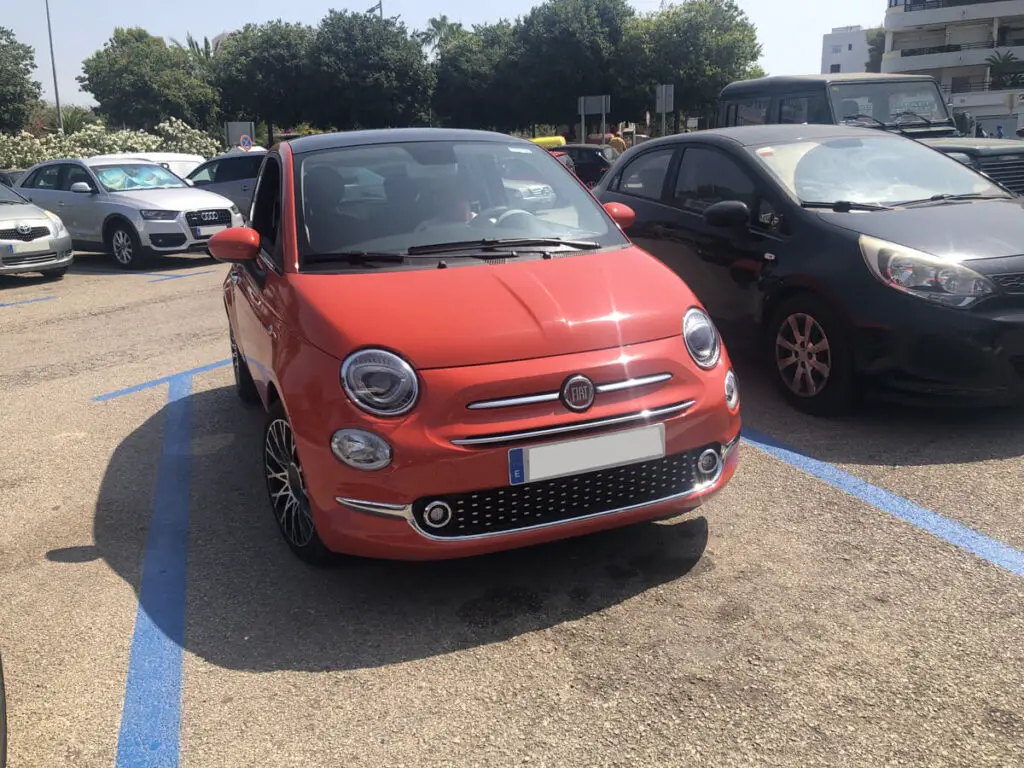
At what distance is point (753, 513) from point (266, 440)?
2.08 m

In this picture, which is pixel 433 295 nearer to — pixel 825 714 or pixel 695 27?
pixel 825 714

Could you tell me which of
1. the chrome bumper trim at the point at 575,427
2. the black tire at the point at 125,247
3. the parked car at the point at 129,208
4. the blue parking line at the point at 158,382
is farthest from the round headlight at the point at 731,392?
the black tire at the point at 125,247

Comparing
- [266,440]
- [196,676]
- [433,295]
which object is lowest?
[196,676]

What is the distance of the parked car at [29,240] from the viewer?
39.2 ft

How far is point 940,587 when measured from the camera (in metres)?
3.30

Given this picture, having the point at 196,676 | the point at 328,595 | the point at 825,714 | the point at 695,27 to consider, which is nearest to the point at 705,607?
the point at 825,714

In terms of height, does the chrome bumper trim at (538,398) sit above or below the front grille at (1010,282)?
below

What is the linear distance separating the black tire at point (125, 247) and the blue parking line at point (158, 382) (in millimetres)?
6962

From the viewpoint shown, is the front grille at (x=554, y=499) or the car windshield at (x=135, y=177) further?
the car windshield at (x=135, y=177)

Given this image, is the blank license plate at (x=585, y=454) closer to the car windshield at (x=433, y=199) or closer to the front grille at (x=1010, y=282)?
the car windshield at (x=433, y=199)

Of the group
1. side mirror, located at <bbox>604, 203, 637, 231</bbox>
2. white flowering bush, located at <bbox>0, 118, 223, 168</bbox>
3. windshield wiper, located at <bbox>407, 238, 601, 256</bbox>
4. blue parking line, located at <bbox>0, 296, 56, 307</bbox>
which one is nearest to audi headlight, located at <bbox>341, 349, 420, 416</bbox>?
windshield wiper, located at <bbox>407, 238, 601, 256</bbox>

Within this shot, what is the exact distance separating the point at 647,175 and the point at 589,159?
15.3m

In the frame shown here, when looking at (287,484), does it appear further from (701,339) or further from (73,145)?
(73,145)

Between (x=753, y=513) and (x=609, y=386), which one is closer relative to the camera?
(x=609, y=386)
